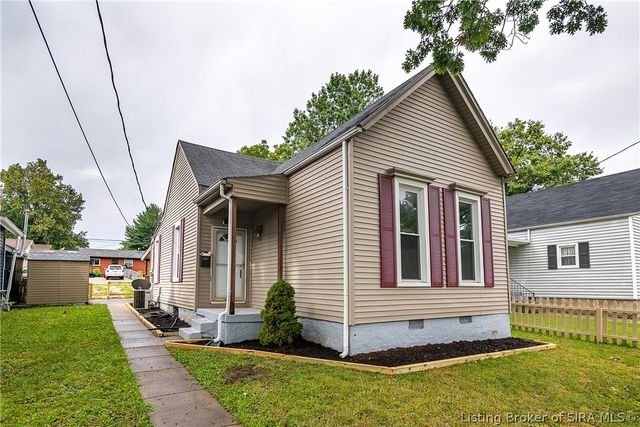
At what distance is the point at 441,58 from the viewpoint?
5.59m

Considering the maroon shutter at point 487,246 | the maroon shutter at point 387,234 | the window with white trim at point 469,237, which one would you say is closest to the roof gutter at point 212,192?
the maroon shutter at point 387,234

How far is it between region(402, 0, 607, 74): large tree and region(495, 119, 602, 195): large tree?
89.2 ft

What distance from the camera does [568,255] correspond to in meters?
16.0

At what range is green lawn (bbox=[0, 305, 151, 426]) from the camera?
3756mm

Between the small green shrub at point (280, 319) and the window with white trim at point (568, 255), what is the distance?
1409 centimetres

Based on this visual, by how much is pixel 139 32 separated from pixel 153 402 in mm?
7072

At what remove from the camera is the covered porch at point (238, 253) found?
24.1ft

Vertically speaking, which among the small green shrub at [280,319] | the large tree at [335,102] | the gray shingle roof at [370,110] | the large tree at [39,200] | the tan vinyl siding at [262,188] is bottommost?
the small green shrub at [280,319]

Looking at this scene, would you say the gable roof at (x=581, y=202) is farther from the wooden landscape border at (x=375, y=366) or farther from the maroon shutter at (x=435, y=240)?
the maroon shutter at (x=435, y=240)

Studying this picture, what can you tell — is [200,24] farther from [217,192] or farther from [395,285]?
[395,285]

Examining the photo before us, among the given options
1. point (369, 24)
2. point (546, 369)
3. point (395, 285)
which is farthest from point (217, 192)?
point (546, 369)

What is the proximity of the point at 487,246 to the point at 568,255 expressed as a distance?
33.8ft

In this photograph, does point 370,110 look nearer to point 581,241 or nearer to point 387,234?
point 387,234

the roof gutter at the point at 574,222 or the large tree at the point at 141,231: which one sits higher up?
the large tree at the point at 141,231
